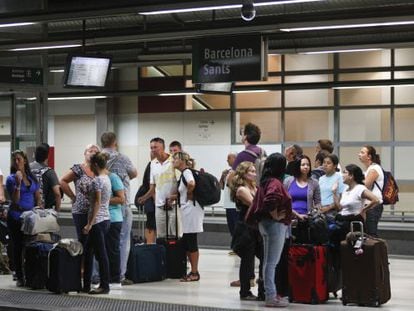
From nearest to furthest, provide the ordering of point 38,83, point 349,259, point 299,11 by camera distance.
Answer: point 349,259, point 38,83, point 299,11

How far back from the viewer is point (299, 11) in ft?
51.6

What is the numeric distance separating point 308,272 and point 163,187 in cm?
272

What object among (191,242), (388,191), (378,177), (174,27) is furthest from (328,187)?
(174,27)

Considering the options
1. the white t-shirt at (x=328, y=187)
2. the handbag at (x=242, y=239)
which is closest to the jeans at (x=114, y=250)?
the handbag at (x=242, y=239)

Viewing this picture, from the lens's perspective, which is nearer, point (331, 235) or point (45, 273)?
point (331, 235)

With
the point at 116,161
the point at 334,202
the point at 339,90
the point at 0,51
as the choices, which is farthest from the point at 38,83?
the point at 339,90

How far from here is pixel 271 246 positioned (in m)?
8.16

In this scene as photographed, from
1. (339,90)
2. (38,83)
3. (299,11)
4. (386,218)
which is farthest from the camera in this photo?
(339,90)

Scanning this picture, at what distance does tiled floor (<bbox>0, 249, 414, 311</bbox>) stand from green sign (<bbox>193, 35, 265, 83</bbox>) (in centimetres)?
277

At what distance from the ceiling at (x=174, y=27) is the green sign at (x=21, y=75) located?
0.47m

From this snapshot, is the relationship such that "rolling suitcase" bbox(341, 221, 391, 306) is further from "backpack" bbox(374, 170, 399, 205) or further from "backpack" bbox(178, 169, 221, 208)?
"backpack" bbox(374, 170, 399, 205)

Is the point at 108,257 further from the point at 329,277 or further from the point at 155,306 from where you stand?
the point at 329,277

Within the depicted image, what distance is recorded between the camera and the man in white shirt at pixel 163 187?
1053cm

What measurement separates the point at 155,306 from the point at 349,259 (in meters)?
2.02
